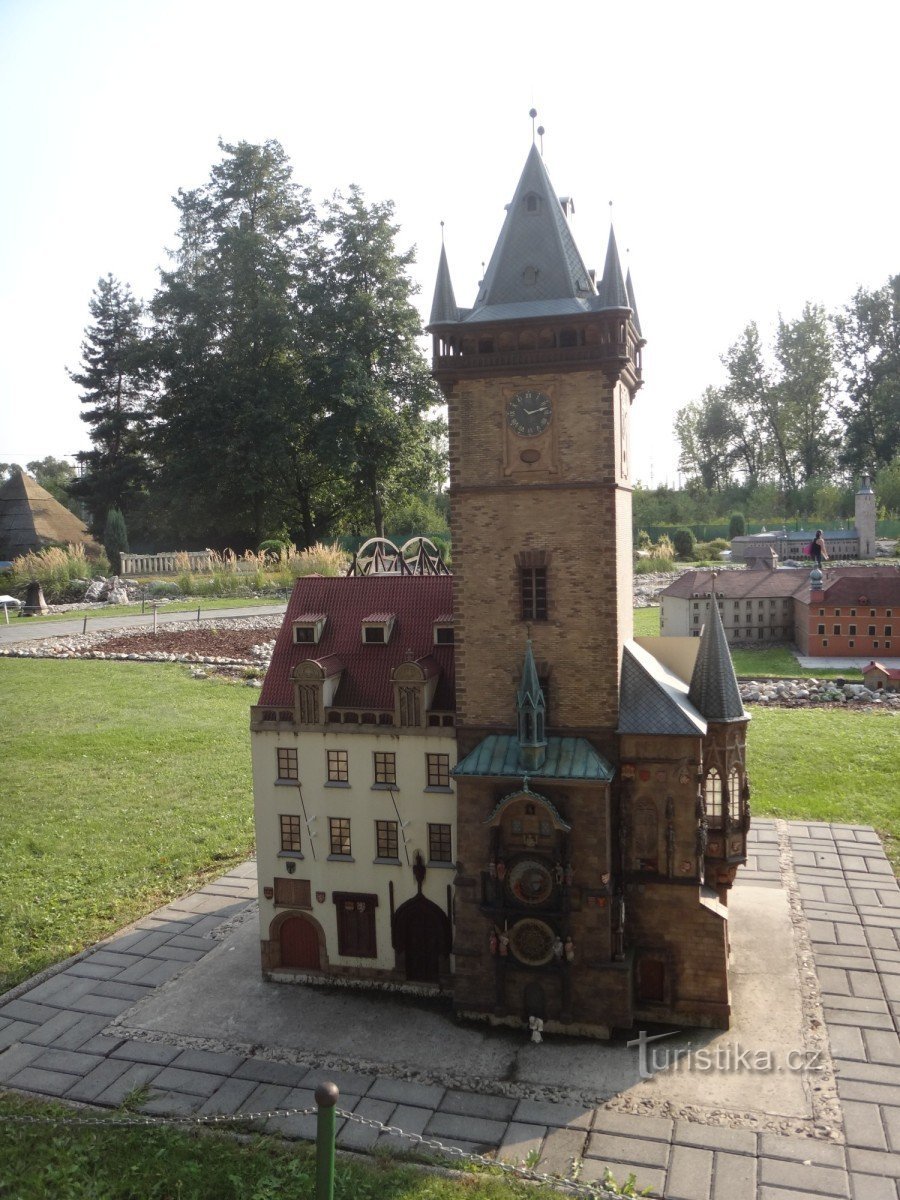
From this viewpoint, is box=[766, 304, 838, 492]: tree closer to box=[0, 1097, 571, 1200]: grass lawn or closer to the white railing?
the white railing

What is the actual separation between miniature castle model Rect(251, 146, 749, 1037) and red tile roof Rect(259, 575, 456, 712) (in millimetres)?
91

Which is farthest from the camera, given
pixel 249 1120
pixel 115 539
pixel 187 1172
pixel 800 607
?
pixel 115 539

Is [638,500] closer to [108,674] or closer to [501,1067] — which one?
[108,674]

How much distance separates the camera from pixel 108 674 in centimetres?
4609

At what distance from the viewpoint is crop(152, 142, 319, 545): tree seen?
66.6 m

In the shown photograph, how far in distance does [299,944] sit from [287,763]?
399 cm

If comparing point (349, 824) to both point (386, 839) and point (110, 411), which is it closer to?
point (386, 839)

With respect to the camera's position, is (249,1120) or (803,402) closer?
(249,1120)

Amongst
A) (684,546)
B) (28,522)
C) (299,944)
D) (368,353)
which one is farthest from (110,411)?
(299,944)

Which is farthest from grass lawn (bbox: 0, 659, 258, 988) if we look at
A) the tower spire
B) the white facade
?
the tower spire

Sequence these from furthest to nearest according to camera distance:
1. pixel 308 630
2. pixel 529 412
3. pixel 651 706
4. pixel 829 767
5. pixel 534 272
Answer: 1. pixel 829 767
2. pixel 308 630
3. pixel 534 272
4. pixel 529 412
5. pixel 651 706

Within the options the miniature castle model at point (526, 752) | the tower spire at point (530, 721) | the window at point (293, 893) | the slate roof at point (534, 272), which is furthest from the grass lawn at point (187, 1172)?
the slate roof at point (534, 272)

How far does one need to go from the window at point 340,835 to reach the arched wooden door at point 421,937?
1.71 meters

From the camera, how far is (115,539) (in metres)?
75.0
